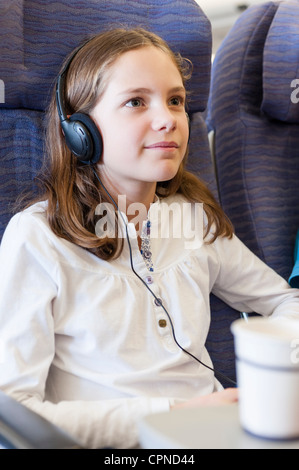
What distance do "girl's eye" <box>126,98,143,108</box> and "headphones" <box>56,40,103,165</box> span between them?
72 millimetres

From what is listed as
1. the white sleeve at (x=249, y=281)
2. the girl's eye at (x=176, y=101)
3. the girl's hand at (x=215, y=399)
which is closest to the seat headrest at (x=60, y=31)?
the girl's eye at (x=176, y=101)

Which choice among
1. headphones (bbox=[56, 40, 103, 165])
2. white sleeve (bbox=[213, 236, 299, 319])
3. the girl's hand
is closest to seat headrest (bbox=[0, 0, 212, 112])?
headphones (bbox=[56, 40, 103, 165])

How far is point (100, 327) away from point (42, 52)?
57 centimetres

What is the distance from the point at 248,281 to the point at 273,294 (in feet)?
0.19

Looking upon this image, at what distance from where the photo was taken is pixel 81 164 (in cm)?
114

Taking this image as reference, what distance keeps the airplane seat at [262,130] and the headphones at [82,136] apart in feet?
1.65

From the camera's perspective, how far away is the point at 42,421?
2.06 ft

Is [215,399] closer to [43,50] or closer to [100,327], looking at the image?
[100,327]

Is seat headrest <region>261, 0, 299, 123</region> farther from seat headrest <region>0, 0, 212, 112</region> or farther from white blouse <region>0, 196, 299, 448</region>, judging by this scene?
white blouse <region>0, 196, 299, 448</region>

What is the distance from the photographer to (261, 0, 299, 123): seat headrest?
1.41 metres

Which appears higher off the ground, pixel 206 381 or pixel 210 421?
pixel 210 421

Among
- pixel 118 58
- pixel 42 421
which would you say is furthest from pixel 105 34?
pixel 42 421

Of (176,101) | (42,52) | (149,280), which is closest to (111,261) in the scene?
(149,280)
